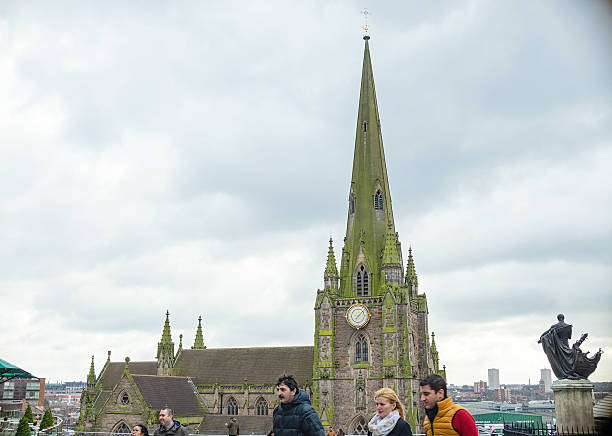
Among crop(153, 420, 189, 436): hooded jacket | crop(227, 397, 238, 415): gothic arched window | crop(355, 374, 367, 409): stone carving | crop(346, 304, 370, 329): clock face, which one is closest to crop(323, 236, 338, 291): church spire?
crop(346, 304, 370, 329): clock face

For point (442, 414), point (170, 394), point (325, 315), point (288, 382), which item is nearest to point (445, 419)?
point (442, 414)

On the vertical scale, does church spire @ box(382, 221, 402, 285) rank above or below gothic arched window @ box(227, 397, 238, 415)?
above

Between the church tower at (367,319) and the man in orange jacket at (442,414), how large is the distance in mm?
39847

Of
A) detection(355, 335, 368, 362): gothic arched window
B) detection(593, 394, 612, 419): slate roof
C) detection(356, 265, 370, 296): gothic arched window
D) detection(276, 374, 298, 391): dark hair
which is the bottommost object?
detection(593, 394, 612, 419): slate roof

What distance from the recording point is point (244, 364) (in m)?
57.7

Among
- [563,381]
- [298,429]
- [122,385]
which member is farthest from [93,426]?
[298,429]

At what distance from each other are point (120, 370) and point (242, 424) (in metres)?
18.9

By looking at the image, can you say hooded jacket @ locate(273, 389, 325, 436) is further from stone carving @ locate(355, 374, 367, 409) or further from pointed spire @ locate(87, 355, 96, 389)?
pointed spire @ locate(87, 355, 96, 389)

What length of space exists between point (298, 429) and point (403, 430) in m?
1.45

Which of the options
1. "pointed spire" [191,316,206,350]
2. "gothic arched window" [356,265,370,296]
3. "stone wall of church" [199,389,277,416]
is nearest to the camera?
"gothic arched window" [356,265,370,296]

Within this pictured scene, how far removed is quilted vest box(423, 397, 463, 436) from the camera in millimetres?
7484

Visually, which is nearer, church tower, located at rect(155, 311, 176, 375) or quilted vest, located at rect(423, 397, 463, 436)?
quilted vest, located at rect(423, 397, 463, 436)

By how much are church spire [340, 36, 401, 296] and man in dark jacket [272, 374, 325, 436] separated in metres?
42.1

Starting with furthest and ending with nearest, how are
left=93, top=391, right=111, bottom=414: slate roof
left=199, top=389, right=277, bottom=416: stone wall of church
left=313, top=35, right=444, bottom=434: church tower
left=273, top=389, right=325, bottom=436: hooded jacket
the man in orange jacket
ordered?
left=199, top=389, right=277, bottom=416: stone wall of church
left=93, top=391, right=111, bottom=414: slate roof
left=313, top=35, right=444, bottom=434: church tower
left=273, top=389, right=325, bottom=436: hooded jacket
the man in orange jacket
